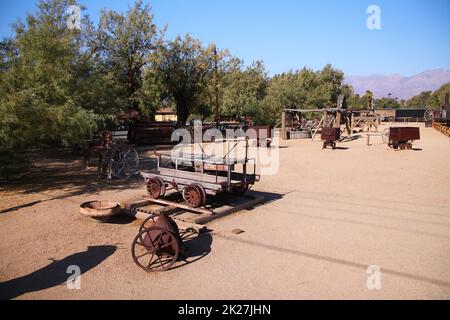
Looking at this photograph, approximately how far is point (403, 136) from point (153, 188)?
16541mm

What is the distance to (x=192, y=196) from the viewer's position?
8.16 metres

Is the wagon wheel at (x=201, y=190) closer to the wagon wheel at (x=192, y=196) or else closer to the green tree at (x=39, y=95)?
the wagon wheel at (x=192, y=196)

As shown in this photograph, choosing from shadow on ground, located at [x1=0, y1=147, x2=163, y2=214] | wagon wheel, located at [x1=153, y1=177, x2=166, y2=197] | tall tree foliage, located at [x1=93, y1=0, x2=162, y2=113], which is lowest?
shadow on ground, located at [x1=0, y1=147, x2=163, y2=214]

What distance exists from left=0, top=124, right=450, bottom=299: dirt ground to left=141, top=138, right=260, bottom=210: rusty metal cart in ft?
2.45

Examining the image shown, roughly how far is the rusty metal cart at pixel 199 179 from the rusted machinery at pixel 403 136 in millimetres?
14220

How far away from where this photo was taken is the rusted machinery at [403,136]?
65.9 feet

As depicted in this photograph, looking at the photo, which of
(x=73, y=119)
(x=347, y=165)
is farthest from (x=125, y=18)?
(x=347, y=165)

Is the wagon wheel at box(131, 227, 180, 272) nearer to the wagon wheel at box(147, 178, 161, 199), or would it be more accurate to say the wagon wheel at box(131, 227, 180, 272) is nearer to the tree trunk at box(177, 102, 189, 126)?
the wagon wheel at box(147, 178, 161, 199)

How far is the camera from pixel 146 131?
80.5 ft

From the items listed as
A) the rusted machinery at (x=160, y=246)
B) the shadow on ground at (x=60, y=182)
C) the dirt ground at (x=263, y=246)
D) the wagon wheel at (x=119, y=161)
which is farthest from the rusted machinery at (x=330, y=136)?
the rusted machinery at (x=160, y=246)

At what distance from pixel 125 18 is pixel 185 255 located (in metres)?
22.5

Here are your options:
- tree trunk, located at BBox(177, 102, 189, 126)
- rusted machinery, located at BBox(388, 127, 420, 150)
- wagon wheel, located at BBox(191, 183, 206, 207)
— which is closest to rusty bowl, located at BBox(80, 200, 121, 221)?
wagon wheel, located at BBox(191, 183, 206, 207)

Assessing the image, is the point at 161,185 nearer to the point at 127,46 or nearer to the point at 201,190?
the point at 201,190

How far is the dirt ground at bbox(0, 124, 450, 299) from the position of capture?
15.5 feet
